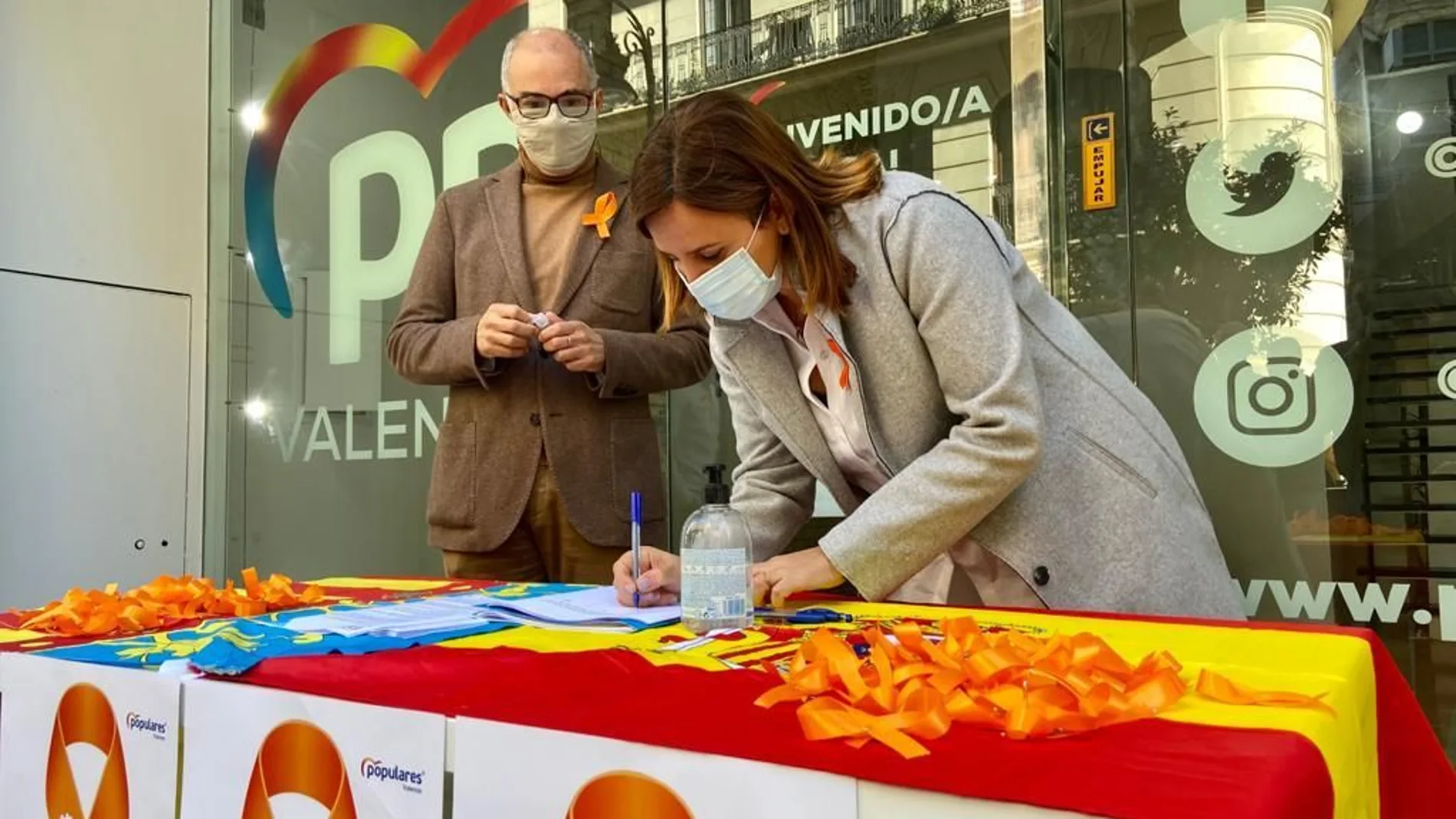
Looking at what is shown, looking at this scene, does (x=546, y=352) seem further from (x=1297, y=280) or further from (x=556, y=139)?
(x=1297, y=280)

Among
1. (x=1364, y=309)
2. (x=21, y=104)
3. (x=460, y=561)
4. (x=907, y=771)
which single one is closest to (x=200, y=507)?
(x=21, y=104)

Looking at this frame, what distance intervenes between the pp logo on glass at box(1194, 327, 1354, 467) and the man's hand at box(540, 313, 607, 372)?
145 centimetres

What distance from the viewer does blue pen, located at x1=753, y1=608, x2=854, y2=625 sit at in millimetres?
1239

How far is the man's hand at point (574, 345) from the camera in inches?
76.0

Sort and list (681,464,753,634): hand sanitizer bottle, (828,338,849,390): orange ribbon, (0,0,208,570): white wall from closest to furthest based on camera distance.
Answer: (681,464,753,634): hand sanitizer bottle < (828,338,849,390): orange ribbon < (0,0,208,570): white wall

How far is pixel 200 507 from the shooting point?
175 inches

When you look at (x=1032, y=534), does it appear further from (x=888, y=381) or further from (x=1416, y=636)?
(x=1416, y=636)

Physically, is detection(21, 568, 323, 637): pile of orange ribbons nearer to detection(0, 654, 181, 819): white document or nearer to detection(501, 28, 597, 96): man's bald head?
detection(0, 654, 181, 819): white document

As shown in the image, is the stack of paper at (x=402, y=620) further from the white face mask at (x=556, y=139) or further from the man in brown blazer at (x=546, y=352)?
the white face mask at (x=556, y=139)

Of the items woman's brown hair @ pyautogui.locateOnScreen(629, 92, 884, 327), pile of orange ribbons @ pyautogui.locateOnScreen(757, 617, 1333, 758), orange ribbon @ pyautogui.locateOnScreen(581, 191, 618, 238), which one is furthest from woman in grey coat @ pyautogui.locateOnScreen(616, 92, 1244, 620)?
orange ribbon @ pyautogui.locateOnScreen(581, 191, 618, 238)

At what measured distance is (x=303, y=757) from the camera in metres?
0.95

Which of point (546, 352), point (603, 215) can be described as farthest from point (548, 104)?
point (546, 352)

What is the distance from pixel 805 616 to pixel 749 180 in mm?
531

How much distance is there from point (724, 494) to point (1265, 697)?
616 mm
